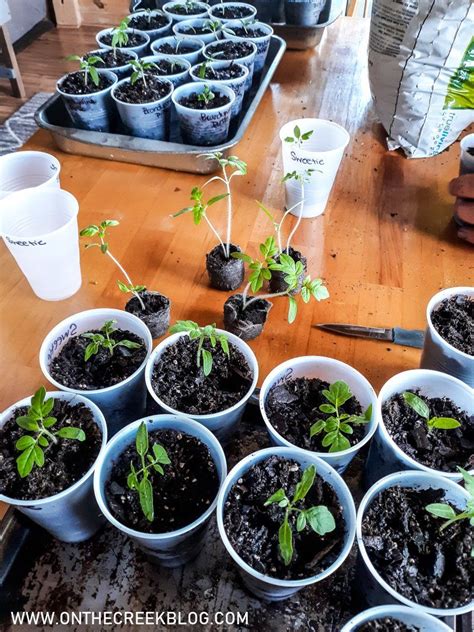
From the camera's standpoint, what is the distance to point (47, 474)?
0.63 meters

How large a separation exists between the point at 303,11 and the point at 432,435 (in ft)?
4.92

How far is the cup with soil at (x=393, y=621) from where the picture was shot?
0.51 metres

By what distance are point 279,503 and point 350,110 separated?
1.24 meters

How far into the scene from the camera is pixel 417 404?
2.23ft

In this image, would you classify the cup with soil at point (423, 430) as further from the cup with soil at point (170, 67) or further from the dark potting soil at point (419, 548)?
the cup with soil at point (170, 67)

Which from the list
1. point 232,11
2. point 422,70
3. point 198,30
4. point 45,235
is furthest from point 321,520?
point 232,11

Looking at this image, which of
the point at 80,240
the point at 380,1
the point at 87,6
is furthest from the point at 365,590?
the point at 87,6

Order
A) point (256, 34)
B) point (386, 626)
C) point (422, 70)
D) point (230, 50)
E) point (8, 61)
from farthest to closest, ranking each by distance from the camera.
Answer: point (8, 61) → point (256, 34) → point (230, 50) → point (422, 70) → point (386, 626)

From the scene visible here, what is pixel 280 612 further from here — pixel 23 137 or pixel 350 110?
pixel 23 137

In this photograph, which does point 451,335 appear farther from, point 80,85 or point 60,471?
point 80,85

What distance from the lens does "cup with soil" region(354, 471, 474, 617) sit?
1.79ft

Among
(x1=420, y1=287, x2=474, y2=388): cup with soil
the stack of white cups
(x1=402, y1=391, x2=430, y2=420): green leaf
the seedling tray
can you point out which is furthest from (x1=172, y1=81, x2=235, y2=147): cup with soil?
the seedling tray

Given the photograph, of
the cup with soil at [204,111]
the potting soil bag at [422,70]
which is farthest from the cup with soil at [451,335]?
the cup with soil at [204,111]

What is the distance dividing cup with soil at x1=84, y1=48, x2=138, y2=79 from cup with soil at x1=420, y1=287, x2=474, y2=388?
1.07 meters
